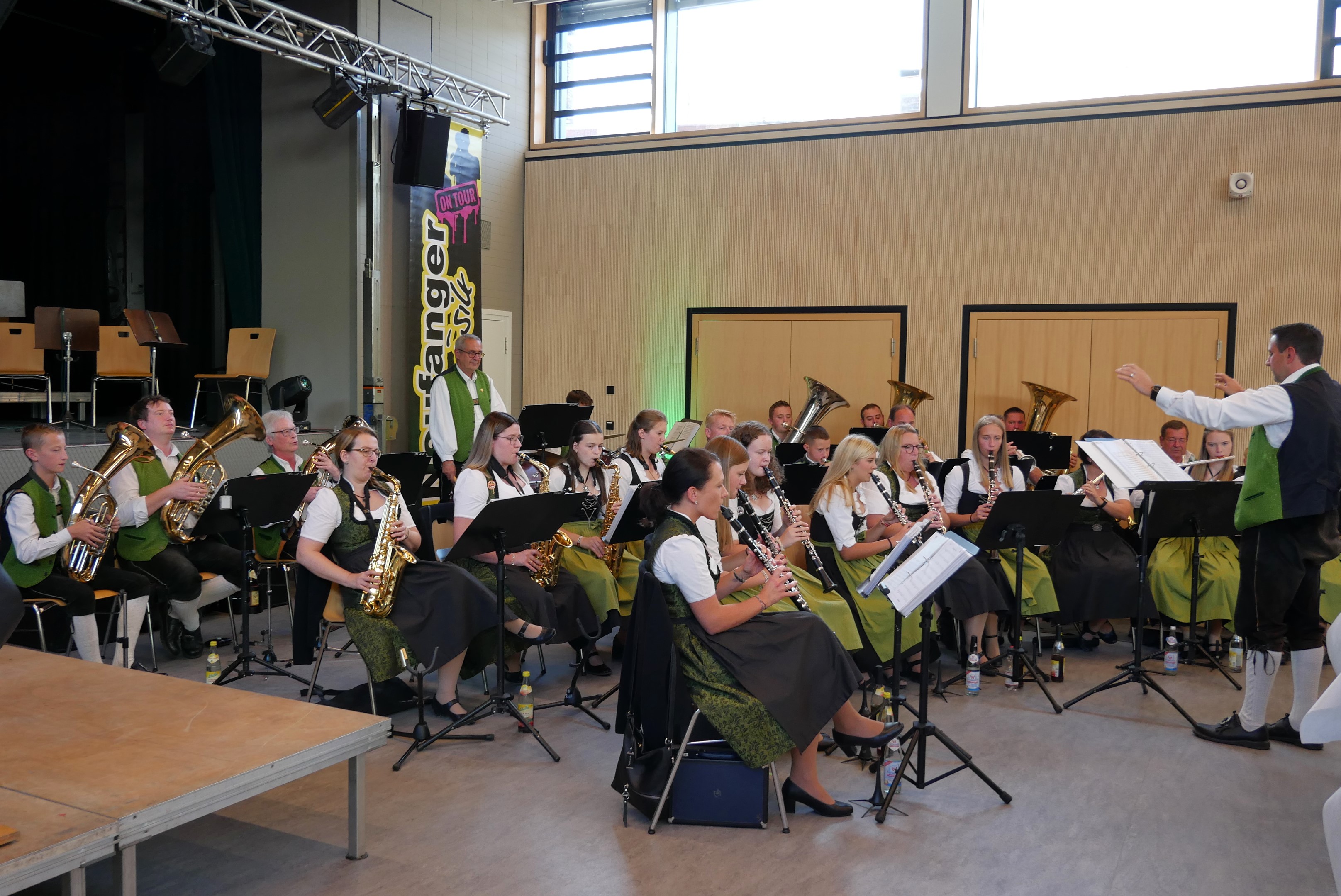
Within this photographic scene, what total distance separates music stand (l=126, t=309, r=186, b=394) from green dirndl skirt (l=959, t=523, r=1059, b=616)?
765 centimetres

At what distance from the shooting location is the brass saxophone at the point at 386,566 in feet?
14.8

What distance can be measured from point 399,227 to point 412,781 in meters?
7.07

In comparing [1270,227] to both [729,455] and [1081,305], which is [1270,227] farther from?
[729,455]

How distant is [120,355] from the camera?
9930 mm

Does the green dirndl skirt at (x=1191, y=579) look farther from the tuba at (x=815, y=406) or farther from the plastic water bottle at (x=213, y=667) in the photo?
the plastic water bottle at (x=213, y=667)

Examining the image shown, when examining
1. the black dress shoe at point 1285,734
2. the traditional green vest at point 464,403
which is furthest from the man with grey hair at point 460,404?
the black dress shoe at point 1285,734

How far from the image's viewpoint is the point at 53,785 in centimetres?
291

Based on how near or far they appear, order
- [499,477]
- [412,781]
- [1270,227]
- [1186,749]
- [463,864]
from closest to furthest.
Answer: [463,864]
[412,781]
[1186,749]
[499,477]
[1270,227]

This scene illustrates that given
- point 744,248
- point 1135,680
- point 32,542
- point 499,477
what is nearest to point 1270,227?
point 744,248

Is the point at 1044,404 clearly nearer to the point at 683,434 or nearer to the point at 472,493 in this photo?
the point at 683,434

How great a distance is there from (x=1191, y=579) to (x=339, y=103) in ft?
25.0

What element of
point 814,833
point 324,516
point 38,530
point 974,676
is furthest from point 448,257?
point 814,833

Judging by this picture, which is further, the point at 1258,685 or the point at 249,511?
the point at 249,511

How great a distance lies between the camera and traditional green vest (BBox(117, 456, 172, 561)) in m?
5.57
